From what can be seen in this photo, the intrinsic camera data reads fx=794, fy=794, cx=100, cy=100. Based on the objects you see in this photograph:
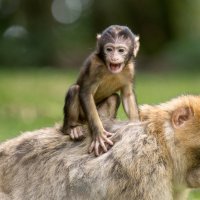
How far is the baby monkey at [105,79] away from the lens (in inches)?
313

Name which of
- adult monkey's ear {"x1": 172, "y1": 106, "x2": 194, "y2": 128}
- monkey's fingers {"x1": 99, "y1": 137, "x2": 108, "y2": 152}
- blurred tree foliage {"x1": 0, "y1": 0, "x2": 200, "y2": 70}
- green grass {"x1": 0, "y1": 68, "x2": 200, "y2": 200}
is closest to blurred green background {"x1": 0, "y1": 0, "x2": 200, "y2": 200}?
blurred tree foliage {"x1": 0, "y1": 0, "x2": 200, "y2": 70}

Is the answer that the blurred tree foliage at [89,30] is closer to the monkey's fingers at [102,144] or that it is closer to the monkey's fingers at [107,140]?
the monkey's fingers at [107,140]

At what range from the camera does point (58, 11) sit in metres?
41.0

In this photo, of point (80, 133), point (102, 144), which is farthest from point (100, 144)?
point (80, 133)

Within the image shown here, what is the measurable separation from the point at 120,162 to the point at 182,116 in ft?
2.25

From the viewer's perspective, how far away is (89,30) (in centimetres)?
4056

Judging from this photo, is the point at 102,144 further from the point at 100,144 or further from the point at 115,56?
the point at 115,56

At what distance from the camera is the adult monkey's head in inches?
318

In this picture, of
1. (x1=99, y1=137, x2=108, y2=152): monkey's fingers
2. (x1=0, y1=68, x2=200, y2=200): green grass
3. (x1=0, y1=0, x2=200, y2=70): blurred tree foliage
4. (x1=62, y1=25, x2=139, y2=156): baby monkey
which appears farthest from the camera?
(x1=0, y1=0, x2=200, y2=70): blurred tree foliage

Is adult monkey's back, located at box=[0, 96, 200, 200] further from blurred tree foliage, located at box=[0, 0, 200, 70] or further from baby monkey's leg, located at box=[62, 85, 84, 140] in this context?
blurred tree foliage, located at box=[0, 0, 200, 70]

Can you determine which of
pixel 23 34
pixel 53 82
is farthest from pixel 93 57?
pixel 23 34

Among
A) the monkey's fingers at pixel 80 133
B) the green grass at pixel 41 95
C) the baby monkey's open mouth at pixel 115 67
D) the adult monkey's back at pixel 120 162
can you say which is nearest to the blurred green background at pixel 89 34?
the green grass at pixel 41 95

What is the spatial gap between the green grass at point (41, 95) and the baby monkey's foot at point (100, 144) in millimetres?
5280

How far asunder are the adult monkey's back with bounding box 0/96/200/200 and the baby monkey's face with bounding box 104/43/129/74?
2.44 ft
